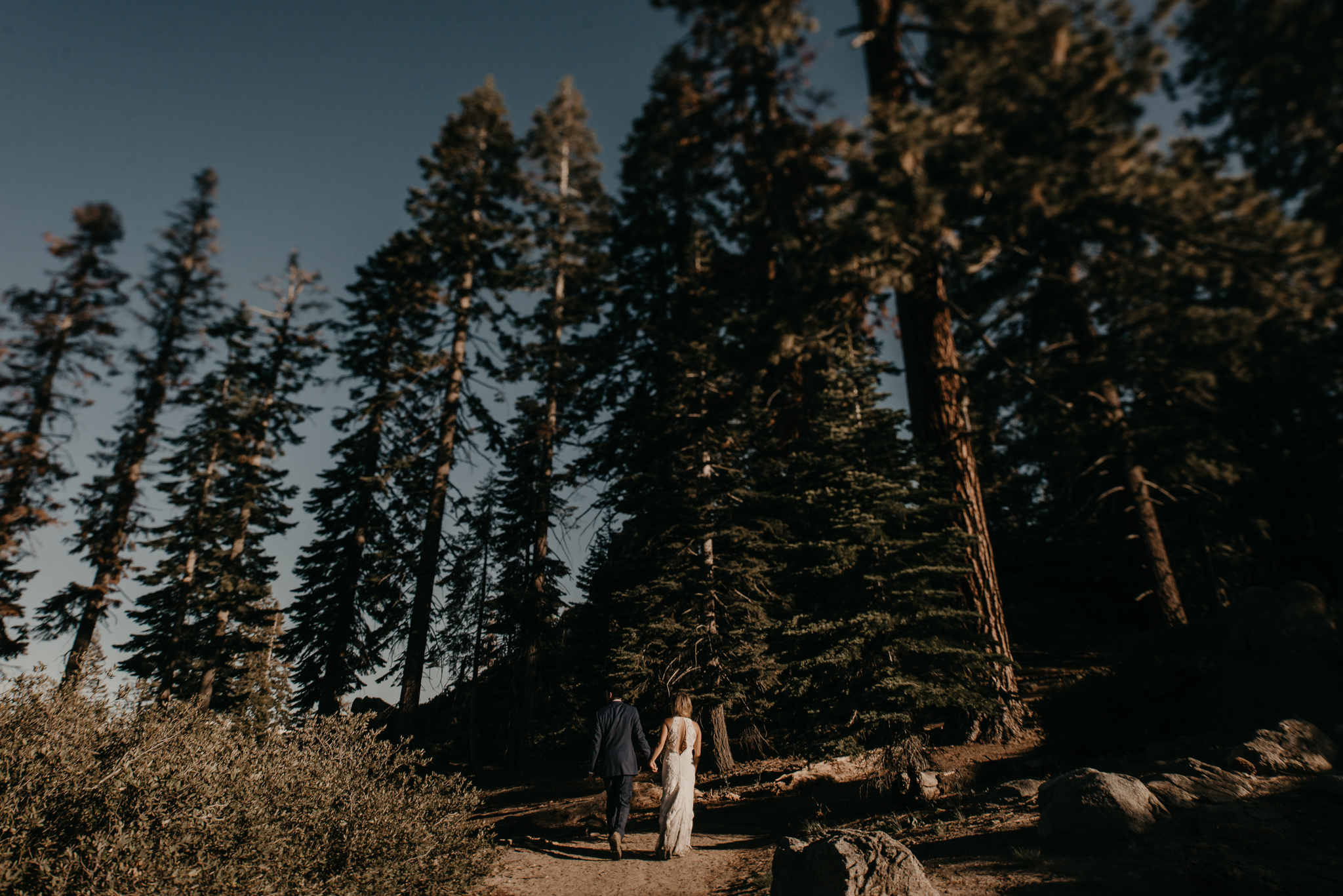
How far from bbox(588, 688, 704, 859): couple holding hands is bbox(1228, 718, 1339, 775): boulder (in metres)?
5.20

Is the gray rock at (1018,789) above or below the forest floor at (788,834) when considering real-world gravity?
above

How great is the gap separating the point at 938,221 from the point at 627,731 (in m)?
7.13

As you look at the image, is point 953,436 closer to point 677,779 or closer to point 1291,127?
point 1291,127

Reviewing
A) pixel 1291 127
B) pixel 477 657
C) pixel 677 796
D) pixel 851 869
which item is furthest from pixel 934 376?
pixel 477 657

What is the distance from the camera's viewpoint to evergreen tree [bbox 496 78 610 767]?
1633 cm

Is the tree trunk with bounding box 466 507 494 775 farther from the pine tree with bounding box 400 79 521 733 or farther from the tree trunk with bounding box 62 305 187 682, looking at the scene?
the tree trunk with bounding box 62 305 187 682

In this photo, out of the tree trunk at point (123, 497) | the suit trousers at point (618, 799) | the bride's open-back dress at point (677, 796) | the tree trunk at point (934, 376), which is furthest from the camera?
the tree trunk at point (123, 497)

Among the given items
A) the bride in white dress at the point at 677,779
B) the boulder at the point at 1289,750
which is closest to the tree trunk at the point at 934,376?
the boulder at the point at 1289,750

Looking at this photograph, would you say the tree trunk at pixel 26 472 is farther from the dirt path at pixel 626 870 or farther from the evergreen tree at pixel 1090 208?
the evergreen tree at pixel 1090 208

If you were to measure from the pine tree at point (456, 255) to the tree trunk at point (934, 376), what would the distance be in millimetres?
12935

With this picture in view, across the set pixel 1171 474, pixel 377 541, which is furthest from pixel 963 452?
pixel 377 541

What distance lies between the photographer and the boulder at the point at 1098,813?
4.45 metres

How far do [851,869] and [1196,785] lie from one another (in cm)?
308

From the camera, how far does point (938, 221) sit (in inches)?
272
